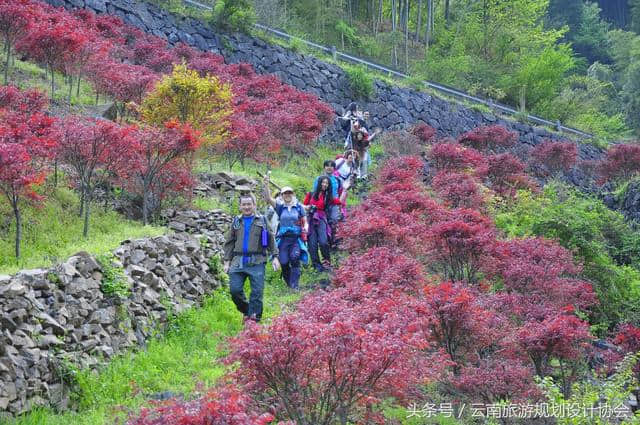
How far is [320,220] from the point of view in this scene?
1055cm

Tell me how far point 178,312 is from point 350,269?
7.30 feet

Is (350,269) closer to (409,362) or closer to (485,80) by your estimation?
(409,362)

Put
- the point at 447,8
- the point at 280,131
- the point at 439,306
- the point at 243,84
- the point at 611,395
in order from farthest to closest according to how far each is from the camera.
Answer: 1. the point at 447,8
2. the point at 243,84
3. the point at 280,131
4. the point at 439,306
5. the point at 611,395

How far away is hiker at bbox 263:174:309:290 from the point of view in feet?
30.5

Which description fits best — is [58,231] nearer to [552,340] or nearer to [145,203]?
[145,203]

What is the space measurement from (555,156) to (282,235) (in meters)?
16.3

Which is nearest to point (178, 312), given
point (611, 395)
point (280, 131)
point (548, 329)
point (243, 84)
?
point (548, 329)

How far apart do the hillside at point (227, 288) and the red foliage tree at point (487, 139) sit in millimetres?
7259

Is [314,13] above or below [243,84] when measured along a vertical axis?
above

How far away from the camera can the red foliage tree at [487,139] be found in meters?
22.5

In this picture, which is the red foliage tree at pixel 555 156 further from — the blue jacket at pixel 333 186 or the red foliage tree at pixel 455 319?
the red foliage tree at pixel 455 319

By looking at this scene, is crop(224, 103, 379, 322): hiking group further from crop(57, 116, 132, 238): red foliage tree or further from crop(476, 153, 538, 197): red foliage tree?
crop(476, 153, 538, 197): red foliage tree

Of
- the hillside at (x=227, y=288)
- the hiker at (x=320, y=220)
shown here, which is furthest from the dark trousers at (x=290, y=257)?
the hiker at (x=320, y=220)

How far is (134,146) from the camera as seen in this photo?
8.88 m
